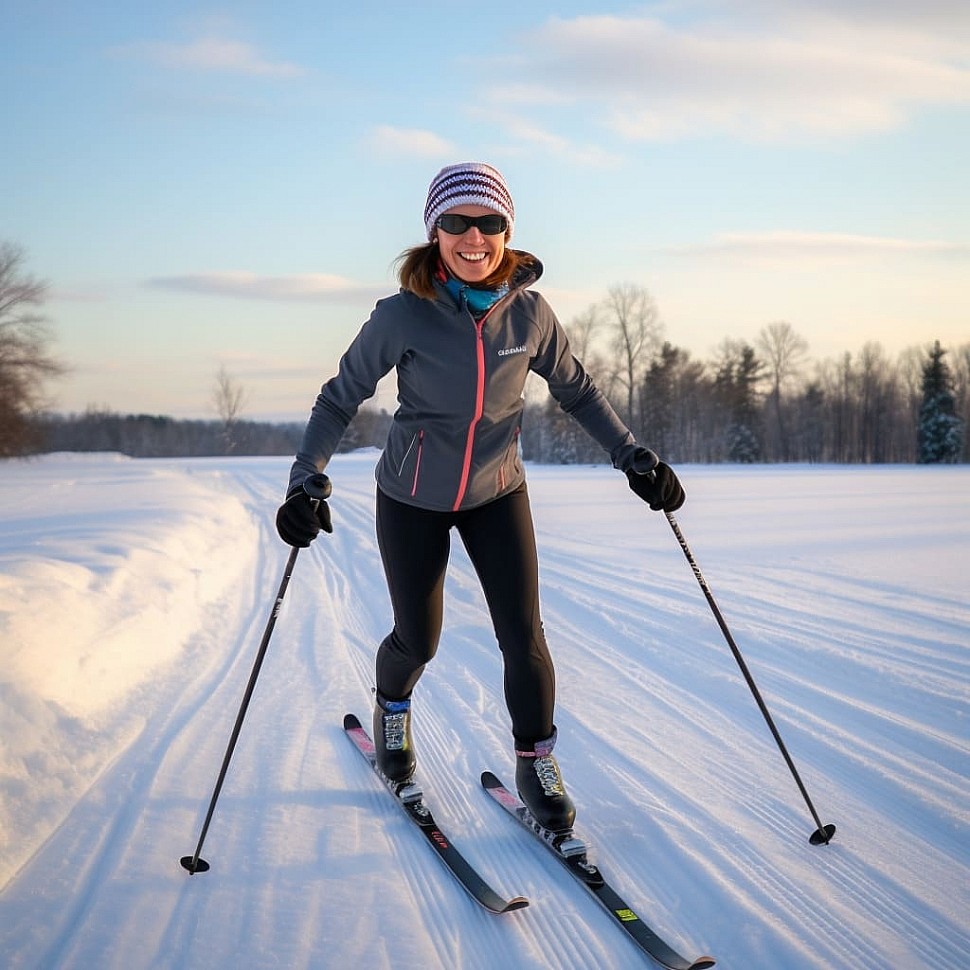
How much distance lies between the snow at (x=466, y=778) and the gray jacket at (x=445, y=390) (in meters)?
1.24

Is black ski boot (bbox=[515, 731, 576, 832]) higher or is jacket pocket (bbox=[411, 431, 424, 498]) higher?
jacket pocket (bbox=[411, 431, 424, 498])

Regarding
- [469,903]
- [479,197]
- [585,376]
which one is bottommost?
[469,903]

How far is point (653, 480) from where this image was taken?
2.87 metres

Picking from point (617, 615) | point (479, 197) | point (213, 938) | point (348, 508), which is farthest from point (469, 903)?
point (348, 508)

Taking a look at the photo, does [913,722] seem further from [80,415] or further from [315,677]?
[80,415]

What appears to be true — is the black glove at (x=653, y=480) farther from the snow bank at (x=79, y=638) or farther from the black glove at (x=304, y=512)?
the snow bank at (x=79, y=638)

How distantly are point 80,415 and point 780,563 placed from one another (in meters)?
101

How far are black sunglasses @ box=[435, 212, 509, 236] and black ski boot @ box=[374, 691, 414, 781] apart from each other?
184cm

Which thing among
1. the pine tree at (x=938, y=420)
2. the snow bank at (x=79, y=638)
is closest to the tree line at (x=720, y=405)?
the pine tree at (x=938, y=420)

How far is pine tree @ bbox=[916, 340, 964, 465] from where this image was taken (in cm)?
4903

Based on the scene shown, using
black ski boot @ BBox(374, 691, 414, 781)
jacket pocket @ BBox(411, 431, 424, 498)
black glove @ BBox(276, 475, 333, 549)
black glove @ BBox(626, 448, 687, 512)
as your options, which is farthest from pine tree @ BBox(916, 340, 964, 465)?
black glove @ BBox(276, 475, 333, 549)

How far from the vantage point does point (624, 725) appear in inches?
138

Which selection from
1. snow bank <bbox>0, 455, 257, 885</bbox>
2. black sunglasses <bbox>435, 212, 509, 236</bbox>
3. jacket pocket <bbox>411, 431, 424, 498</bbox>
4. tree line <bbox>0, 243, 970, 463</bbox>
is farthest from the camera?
tree line <bbox>0, 243, 970, 463</bbox>

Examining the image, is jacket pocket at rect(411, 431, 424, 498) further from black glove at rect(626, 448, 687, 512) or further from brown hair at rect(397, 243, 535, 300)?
black glove at rect(626, 448, 687, 512)
